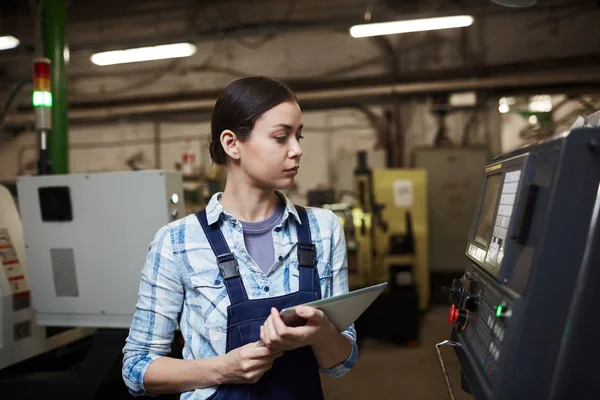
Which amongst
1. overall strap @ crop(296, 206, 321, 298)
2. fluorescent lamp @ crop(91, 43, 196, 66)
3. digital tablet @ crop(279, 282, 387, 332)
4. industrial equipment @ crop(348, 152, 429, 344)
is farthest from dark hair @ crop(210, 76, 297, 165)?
fluorescent lamp @ crop(91, 43, 196, 66)

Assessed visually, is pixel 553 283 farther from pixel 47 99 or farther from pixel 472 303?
pixel 47 99

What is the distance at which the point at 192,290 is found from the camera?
1.08 m

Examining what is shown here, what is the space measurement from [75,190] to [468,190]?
13.8ft

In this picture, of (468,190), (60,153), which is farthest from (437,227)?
(60,153)

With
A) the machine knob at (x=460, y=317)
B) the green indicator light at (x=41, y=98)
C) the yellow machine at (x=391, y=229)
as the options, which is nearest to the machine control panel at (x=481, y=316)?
the machine knob at (x=460, y=317)

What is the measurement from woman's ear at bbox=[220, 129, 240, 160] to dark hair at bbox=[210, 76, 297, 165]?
0.05 feet

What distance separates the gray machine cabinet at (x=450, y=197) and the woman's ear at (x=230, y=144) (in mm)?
4380

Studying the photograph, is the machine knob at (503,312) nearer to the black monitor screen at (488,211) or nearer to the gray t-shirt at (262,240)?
the black monitor screen at (488,211)

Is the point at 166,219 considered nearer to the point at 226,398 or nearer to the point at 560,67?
the point at 226,398

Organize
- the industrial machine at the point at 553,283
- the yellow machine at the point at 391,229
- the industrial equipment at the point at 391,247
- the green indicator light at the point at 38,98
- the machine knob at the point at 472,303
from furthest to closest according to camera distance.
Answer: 1. the yellow machine at the point at 391,229
2. the industrial equipment at the point at 391,247
3. the green indicator light at the point at 38,98
4. the machine knob at the point at 472,303
5. the industrial machine at the point at 553,283

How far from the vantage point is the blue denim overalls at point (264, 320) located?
3.35 ft

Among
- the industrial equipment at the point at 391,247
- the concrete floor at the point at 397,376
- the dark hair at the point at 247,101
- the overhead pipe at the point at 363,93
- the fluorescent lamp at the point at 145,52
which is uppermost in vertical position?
the fluorescent lamp at the point at 145,52

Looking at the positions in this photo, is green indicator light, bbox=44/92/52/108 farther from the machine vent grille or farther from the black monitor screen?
the black monitor screen

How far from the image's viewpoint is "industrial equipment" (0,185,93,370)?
1.95 metres
